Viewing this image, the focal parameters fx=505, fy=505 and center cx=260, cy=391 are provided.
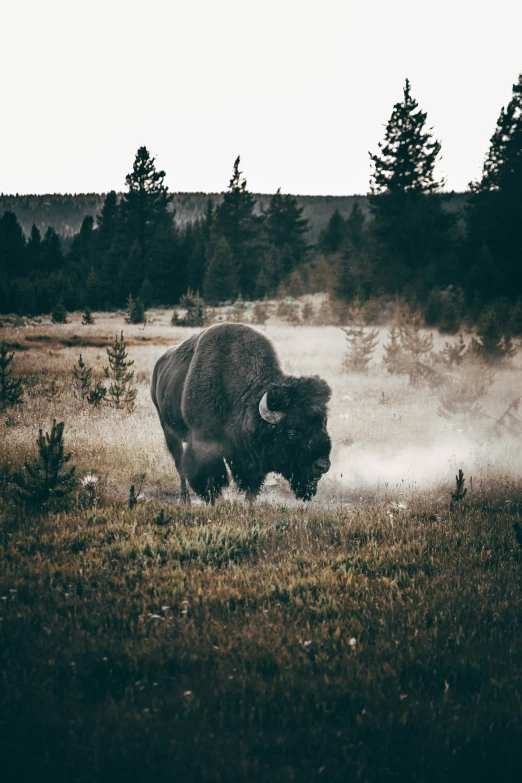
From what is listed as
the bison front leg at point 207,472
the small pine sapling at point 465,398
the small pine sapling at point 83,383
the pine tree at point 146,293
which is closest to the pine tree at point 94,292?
the pine tree at point 146,293

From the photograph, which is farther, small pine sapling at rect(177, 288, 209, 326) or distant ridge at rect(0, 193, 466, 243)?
distant ridge at rect(0, 193, 466, 243)

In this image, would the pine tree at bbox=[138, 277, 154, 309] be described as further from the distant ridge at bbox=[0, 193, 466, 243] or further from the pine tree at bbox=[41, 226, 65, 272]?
the distant ridge at bbox=[0, 193, 466, 243]

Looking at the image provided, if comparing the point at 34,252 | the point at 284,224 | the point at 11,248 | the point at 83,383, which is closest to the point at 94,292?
the point at 11,248

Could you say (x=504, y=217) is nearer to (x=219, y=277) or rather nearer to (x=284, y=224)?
(x=219, y=277)

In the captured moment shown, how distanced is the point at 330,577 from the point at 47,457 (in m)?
3.56

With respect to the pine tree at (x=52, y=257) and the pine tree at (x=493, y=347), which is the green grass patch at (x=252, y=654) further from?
the pine tree at (x=52, y=257)

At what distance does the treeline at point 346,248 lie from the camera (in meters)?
31.5

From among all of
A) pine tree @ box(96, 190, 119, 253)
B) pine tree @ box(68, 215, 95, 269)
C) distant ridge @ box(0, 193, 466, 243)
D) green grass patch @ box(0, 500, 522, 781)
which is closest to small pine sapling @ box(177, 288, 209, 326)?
green grass patch @ box(0, 500, 522, 781)

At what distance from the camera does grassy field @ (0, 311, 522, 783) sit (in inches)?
94.9

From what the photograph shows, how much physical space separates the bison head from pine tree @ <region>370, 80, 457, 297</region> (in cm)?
3365

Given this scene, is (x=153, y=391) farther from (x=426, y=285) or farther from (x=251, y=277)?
(x=251, y=277)

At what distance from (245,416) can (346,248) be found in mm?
44236

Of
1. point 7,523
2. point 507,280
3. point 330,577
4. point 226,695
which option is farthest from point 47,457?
point 507,280

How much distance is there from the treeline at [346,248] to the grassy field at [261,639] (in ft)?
84.4
